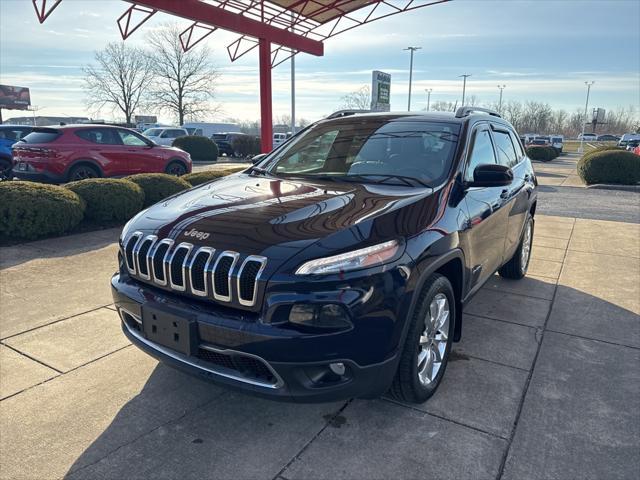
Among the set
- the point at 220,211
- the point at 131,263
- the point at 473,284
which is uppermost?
the point at 220,211

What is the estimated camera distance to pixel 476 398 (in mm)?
2975

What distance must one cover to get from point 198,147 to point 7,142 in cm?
1293

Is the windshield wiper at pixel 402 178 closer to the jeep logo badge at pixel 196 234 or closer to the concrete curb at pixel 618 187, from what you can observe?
the jeep logo badge at pixel 196 234

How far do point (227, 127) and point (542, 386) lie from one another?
42.6 metres

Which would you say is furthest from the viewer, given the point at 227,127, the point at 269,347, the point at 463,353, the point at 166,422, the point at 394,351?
the point at 227,127

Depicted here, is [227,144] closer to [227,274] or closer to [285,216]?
[285,216]

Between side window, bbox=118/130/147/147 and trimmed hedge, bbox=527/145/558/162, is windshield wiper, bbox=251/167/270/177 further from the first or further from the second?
trimmed hedge, bbox=527/145/558/162

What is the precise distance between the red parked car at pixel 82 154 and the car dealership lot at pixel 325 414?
711cm

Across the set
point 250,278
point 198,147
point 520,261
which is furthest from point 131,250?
point 198,147

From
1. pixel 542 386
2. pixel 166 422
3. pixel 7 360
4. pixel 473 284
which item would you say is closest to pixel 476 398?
pixel 542 386

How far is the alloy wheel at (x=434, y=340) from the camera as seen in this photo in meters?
2.78

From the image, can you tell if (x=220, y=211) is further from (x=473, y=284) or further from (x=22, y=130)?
(x=22, y=130)

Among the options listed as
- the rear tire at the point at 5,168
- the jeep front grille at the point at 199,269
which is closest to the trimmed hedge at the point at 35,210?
the jeep front grille at the point at 199,269

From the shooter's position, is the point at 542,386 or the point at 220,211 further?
the point at 542,386
